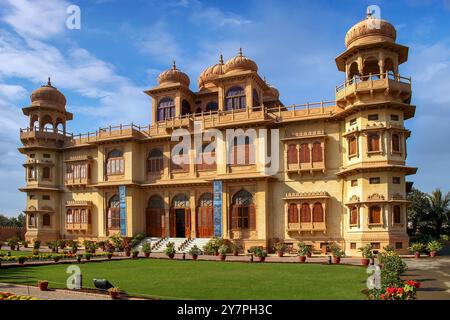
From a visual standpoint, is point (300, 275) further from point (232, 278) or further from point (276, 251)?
point (276, 251)

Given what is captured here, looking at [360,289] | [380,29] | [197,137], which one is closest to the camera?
[360,289]

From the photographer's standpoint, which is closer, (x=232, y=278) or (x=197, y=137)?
(x=232, y=278)

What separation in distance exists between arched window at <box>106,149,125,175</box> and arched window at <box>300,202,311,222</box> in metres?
15.8

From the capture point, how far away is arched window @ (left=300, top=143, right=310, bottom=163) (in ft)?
105

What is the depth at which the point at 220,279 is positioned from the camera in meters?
17.8

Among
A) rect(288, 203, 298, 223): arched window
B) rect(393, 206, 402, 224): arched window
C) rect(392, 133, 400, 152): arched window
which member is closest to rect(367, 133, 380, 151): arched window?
rect(392, 133, 400, 152): arched window

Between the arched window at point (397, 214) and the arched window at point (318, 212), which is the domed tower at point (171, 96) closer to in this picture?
the arched window at point (318, 212)

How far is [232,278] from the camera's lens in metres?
18.1

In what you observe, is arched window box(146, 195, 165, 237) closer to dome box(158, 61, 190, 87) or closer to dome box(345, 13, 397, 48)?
dome box(158, 61, 190, 87)

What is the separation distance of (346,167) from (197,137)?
1193 cm

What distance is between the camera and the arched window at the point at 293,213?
31.9 m

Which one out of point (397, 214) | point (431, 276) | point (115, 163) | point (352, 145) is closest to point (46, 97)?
point (115, 163)

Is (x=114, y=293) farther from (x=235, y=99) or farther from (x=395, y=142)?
(x=235, y=99)
